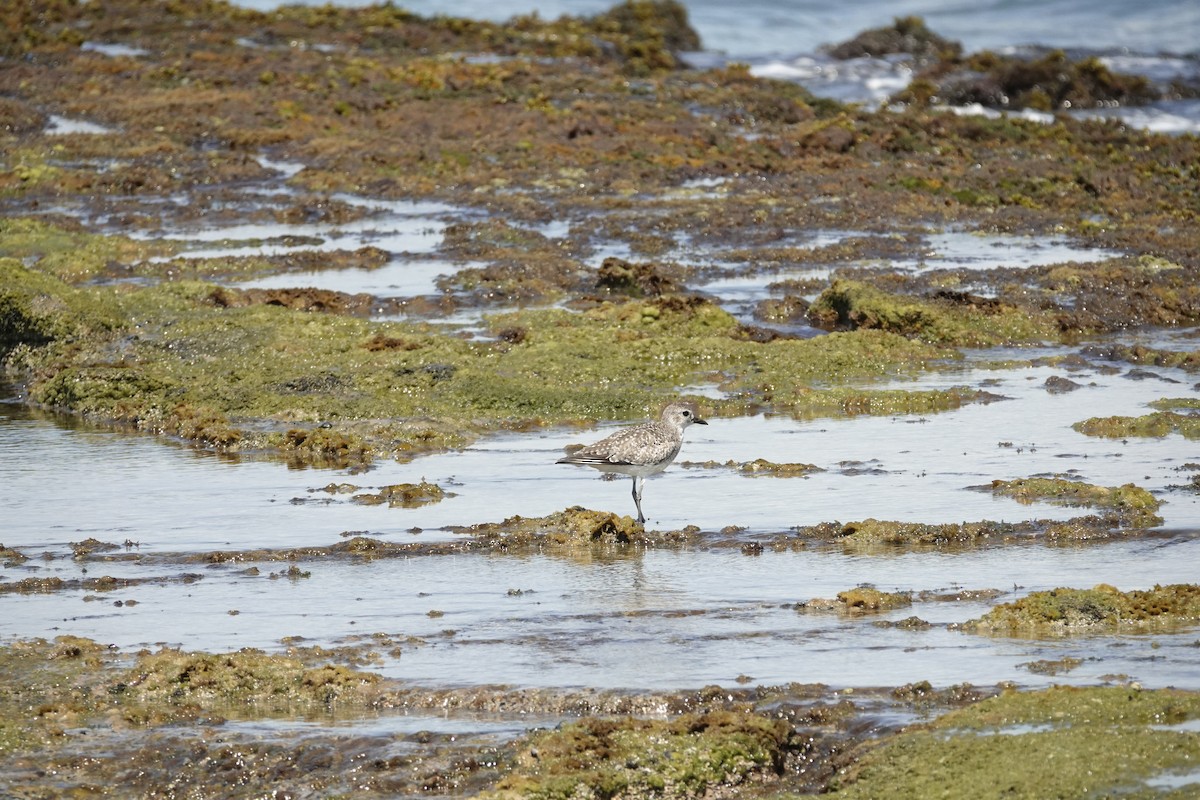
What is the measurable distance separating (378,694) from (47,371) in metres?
9.21

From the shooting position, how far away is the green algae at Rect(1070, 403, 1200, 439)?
12.7 metres

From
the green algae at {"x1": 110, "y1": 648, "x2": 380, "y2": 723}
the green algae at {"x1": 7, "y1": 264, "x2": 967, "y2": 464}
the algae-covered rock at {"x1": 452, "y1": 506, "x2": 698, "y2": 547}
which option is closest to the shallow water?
the algae-covered rock at {"x1": 452, "y1": 506, "x2": 698, "y2": 547}

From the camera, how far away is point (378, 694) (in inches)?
289

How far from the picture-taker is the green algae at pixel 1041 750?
5.68 metres

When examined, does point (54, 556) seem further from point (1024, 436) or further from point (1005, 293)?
point (1005, 293)

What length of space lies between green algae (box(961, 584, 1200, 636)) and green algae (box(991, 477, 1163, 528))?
2034mm

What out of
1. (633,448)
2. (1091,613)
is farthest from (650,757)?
(633,448)

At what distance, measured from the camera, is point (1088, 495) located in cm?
1069

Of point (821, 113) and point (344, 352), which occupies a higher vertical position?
point (821, 113)

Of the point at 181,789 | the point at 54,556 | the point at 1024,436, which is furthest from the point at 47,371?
the point at 181,789

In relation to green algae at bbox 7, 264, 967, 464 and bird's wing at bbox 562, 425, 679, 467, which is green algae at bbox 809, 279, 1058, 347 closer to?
green algae at bbox 7, 264, 967, 464

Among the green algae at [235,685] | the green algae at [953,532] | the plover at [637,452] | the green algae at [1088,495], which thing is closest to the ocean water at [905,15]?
the green algae at [1088,495]

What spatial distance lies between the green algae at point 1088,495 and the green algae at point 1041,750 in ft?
12.7

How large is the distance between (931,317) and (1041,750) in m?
10.5
